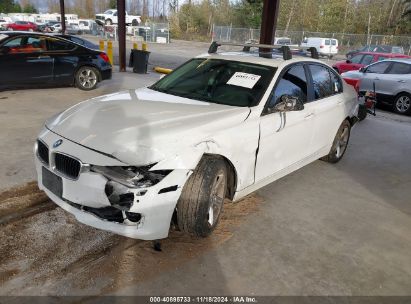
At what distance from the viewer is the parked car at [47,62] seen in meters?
9.19

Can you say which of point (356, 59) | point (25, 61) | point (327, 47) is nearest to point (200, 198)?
point (25, 61)

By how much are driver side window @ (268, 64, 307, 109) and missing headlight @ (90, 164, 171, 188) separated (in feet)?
5.23

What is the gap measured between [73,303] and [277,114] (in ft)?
8.50

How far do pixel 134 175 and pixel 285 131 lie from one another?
192 cm

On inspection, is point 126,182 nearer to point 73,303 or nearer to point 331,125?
point 73,303

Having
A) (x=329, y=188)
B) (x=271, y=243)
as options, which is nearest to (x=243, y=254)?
(x=271, y=243)

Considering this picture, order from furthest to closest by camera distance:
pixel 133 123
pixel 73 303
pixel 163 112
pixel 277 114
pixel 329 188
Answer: pixel 329 188, pixel 277 114, pixel 163 112, pixel 133 123, pixel 73 303

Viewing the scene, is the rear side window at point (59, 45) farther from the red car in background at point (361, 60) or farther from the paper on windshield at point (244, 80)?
the red car in background at point (361, 60)

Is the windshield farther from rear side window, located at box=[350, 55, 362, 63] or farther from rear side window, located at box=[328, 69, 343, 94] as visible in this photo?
rear side window, located at box=[350, 55, 362, 63]

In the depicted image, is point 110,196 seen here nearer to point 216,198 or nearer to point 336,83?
point 216,198

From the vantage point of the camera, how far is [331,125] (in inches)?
213

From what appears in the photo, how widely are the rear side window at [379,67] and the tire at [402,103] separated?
101cm

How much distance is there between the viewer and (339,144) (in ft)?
19.7

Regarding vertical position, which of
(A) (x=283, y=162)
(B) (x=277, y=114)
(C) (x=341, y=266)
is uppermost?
(B) (x=277, y=114)
